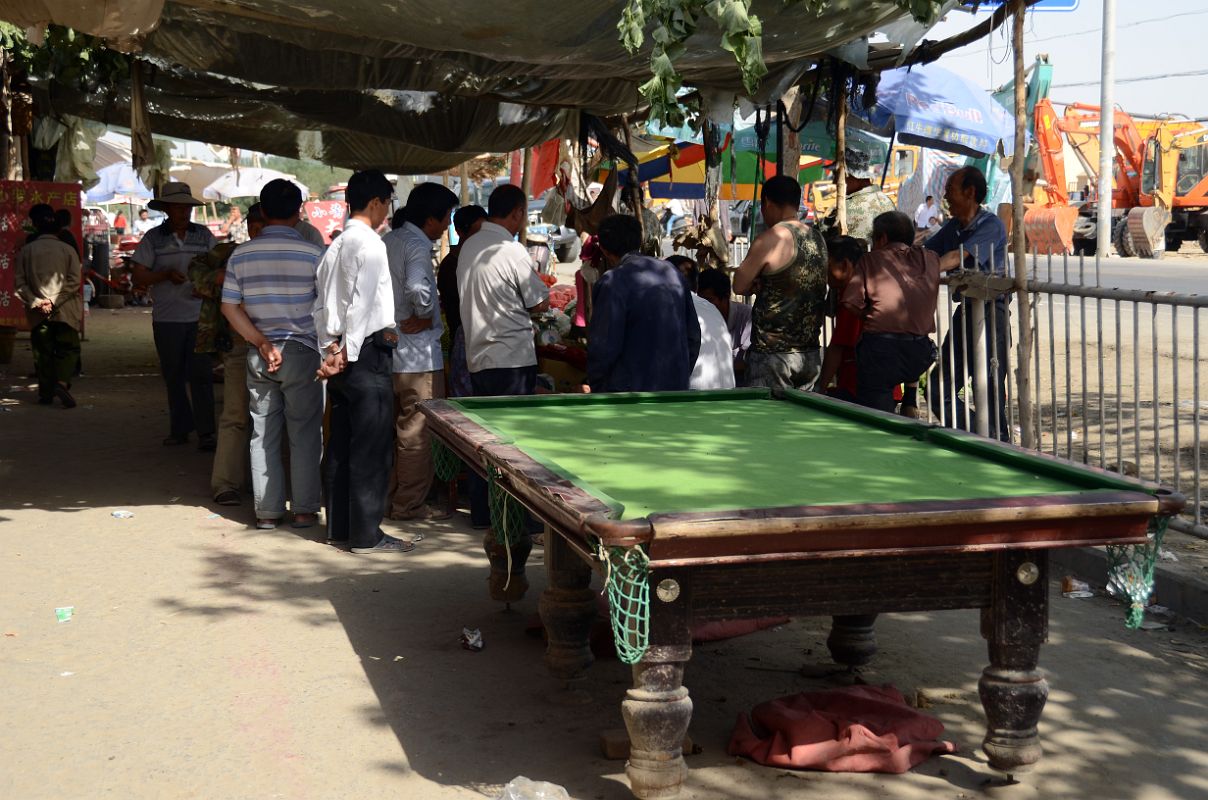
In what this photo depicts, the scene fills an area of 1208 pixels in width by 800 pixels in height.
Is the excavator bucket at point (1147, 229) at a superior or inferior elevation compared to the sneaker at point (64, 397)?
superior

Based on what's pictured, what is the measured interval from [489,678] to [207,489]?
4244 millimetres

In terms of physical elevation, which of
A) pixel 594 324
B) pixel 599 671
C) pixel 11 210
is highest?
pixel 11 210

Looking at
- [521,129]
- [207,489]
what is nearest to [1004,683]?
[207,489]

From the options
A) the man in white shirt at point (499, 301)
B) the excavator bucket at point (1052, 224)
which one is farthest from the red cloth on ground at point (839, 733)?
the excavator bucket at point (1052, 224)

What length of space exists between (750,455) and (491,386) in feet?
10.2

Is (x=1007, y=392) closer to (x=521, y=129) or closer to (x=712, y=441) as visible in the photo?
(x=712, y=441)

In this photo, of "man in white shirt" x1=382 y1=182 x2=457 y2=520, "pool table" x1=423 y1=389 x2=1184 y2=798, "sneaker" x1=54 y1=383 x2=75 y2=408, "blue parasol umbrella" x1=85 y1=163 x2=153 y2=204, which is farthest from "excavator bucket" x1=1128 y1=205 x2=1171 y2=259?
"pool table" x1=423 y1=389 x2=1184 y2=798

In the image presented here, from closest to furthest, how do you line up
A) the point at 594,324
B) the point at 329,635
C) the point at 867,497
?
the point at 867,497
the point at 329,635
the point at 594,324

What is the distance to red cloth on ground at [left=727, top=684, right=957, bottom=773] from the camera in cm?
415

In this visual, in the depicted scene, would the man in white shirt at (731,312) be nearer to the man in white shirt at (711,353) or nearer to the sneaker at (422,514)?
the man in white shirt at (711,353)

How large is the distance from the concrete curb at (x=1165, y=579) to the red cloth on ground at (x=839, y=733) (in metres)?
1.59

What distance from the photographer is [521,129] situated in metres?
12.3

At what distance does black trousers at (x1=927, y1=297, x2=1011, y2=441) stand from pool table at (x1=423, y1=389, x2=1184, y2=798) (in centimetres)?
320

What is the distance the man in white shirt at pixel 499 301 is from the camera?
7.36 meters
